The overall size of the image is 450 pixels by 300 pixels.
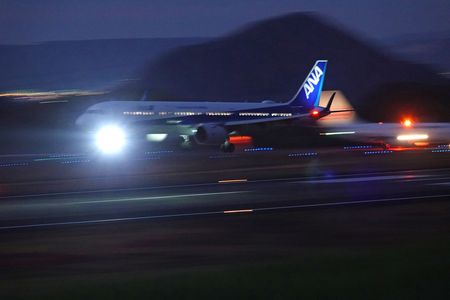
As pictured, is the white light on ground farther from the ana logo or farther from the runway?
the runway

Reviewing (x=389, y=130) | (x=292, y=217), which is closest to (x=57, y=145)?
(x=389, y=130)

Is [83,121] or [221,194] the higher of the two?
[83,121]

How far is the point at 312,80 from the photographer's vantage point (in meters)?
52.5

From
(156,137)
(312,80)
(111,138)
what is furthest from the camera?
(312,80)

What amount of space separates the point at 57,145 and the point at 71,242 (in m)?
38.3

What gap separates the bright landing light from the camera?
144ft

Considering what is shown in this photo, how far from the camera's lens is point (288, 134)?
179 ft

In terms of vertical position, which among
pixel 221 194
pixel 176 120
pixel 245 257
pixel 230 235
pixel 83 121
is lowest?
pixel 245 257

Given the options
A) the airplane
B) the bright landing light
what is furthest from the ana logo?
the bright landing light

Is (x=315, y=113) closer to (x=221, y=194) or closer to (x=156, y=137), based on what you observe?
(x=156, y=137)

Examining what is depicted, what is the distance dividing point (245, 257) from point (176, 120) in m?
33.9

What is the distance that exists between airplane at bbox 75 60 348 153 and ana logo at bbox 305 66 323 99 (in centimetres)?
284

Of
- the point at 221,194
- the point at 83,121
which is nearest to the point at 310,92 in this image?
Result: the point at 83,121

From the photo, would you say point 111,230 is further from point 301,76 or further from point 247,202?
point 301,76
